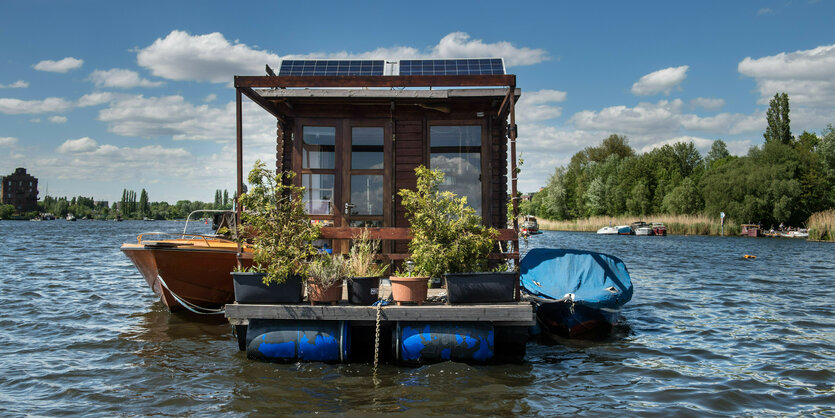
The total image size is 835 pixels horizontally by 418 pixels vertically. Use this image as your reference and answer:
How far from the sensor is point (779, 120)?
2367 inches

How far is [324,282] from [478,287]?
1.84m

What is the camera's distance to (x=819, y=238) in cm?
3962

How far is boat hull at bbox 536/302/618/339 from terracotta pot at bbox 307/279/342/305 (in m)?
3.87

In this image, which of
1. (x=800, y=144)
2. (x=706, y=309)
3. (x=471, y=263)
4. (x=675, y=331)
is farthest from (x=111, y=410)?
(x=800, y=144)

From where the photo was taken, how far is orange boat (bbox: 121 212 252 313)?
947cm

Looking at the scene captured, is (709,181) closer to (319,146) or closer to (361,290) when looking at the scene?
(319,146)

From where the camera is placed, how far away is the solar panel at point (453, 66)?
32.3ft

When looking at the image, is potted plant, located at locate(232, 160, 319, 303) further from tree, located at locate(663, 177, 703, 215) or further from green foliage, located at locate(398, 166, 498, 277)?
tree, located at locate(663, 177, 703, 215)

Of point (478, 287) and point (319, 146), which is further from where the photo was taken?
point (319, 146)

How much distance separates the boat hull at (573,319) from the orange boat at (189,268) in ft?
16.7

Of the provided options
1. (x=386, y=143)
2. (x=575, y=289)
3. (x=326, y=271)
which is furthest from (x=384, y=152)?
(x=575, y=289)

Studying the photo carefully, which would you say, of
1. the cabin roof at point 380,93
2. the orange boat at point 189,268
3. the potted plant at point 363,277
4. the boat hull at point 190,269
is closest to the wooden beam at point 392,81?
the cabin roof at point 380,93

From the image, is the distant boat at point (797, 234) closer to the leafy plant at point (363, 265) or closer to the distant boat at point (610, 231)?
the distant boat at point (610, 231)

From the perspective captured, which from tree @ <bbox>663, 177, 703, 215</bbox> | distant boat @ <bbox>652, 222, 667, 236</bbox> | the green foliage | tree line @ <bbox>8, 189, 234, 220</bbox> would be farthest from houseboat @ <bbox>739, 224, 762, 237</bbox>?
tree line @ <bbox>8, 189, 234, 220</bbox>
